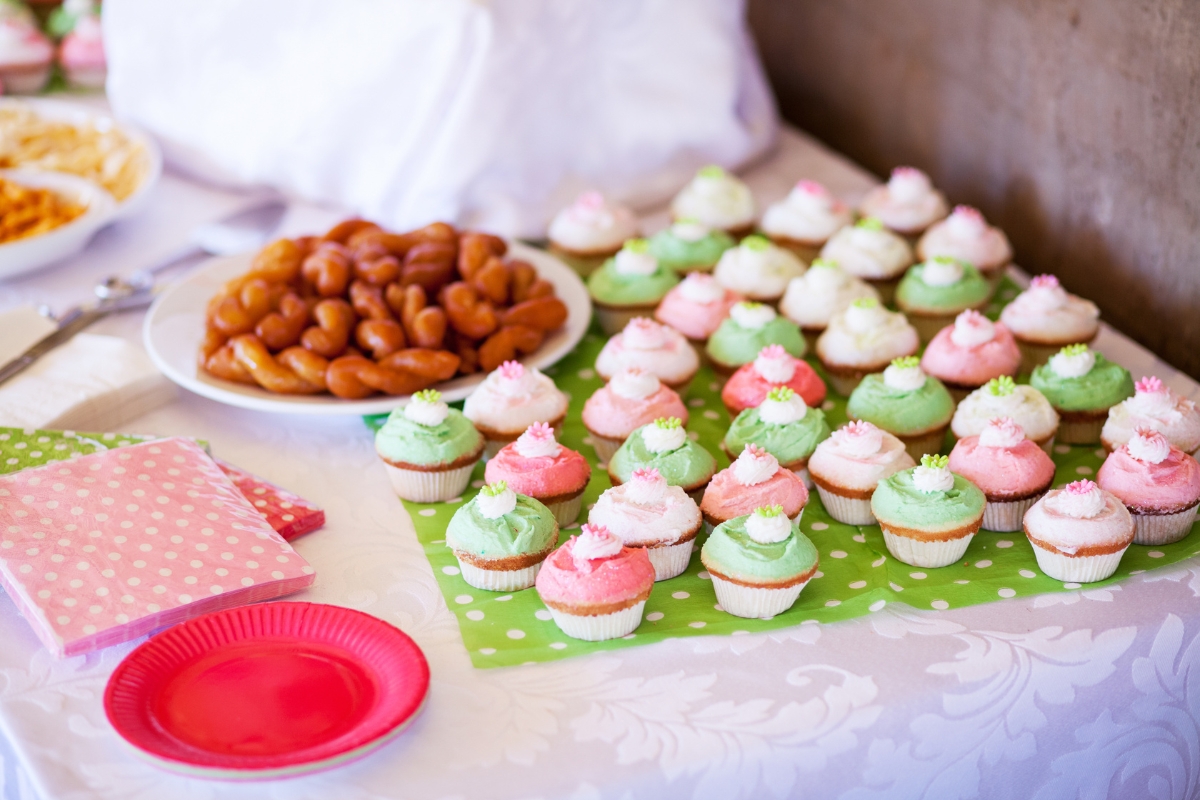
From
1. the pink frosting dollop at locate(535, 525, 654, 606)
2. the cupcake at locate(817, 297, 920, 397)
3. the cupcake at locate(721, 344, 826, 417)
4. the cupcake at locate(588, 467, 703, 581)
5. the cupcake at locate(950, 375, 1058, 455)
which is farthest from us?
the cupcake at locate(817, 297, 920, 397)

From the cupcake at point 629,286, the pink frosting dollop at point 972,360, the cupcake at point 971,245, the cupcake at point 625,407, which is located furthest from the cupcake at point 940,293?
the cupcake at point 625,407

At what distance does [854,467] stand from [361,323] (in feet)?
2.49

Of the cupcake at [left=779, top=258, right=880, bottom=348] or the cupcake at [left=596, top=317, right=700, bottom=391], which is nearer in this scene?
the cupcake at [left=596, top=317, right=700, bottom=391]

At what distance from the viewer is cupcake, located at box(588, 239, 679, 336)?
201 cm

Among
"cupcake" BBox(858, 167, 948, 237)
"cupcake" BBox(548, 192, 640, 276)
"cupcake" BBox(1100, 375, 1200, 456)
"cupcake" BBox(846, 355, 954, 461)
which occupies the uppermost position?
"cupcake" BBox(1100, 375, 1200, 456)

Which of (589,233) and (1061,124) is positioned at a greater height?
(1061,124)

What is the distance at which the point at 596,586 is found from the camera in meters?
1.27

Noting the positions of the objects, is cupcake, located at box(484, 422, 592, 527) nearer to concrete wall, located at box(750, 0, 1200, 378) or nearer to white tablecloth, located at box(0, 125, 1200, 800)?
white tablecloth, located at box(0, 125, 1200, 800)

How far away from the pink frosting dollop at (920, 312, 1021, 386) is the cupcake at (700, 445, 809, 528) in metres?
0.41

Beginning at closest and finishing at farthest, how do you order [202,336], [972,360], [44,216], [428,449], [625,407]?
[428,449], [625,407], [972,360], [202,336], [44,216]

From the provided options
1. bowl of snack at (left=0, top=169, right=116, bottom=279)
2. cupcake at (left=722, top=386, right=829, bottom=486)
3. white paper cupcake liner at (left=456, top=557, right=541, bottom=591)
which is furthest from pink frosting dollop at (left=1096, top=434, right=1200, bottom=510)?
bowl of snack at (left=0, top=169, right=116, bottom=279)

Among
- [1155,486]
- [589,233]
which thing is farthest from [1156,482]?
[589,233]

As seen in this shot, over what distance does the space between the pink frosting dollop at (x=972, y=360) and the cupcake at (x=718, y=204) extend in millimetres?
603

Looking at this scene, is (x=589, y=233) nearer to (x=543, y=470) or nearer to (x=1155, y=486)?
(x=543, y=470)
